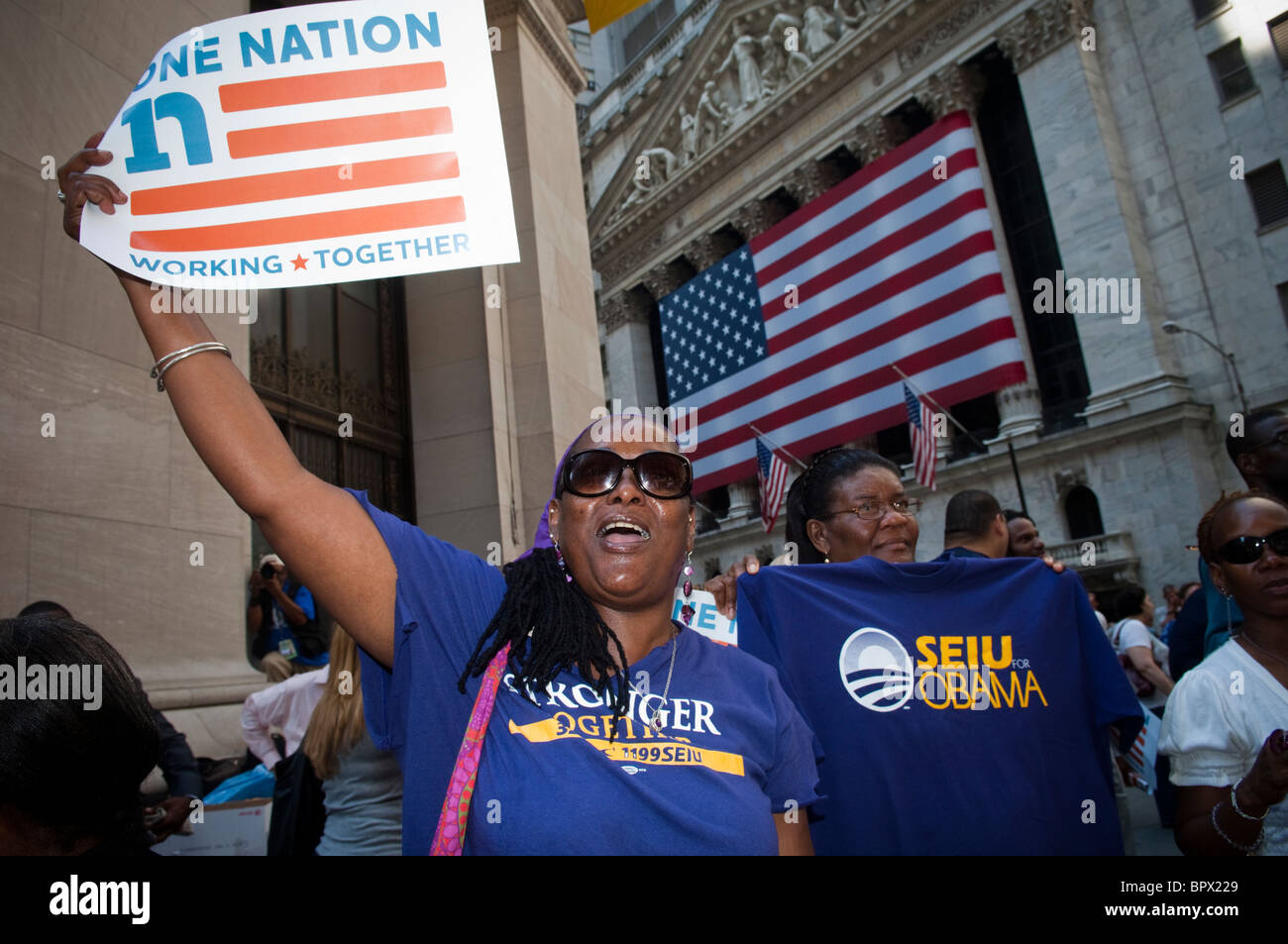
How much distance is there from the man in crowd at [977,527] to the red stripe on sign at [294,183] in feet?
8.52

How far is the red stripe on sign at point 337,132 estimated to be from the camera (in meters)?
1.94

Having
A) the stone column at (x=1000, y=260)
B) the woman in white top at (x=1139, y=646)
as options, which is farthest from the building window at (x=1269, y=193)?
the woman in white top at (x=1139, y=646)

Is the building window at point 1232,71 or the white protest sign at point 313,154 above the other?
the building window at point 1232,71

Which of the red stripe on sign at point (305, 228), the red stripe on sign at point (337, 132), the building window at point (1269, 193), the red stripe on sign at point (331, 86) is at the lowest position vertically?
the red stripe on sign at point (305, 228)

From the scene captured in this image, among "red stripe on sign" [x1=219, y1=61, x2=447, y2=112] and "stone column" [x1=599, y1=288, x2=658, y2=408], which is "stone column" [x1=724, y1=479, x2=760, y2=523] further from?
"red stripe on sign" [x1=219, y1=61, x2=447, y2=112]

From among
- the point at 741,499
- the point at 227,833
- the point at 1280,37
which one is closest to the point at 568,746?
the point at 227,833

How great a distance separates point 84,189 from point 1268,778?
10.2 ft

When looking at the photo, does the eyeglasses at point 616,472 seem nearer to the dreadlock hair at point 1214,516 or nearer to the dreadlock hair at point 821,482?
the dreadlock hair at point 821,482

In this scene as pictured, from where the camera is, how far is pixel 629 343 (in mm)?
43000

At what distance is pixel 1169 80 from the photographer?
2434 cm

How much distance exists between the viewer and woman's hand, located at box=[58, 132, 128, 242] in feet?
5.82

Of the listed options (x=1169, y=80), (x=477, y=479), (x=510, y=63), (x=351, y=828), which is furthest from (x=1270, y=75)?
(x=351, y=828)
